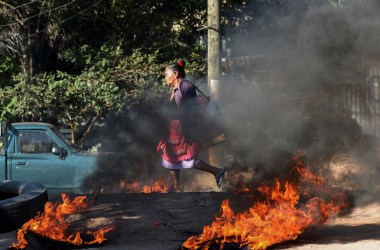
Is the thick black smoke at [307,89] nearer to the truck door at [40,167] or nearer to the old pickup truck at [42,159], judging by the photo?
the old pickup truck at [42,159]

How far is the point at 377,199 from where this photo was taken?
7770 mm

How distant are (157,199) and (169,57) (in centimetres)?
798

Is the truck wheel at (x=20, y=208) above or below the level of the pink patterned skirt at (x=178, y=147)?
below

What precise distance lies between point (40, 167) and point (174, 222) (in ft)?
16.9

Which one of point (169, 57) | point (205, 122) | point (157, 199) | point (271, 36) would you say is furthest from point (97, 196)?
point (169, 57)

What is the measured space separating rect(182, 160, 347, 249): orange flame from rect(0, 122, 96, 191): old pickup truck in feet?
16.1

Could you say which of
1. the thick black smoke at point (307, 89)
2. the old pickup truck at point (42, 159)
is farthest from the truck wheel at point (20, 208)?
the old pickup truck at point (42, 159)

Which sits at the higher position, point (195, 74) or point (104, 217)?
point (195, 74)

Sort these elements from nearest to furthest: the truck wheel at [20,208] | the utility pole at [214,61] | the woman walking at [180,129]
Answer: the truck wheel at [20,208], the woman walking at [180,129], the utility pole at [214,61]

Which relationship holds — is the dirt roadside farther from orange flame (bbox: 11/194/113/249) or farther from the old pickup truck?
the old pickup truck

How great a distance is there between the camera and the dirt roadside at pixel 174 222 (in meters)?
6.04

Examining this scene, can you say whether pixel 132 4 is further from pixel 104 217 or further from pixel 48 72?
pixel 104 217

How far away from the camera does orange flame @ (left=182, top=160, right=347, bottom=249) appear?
579 centimetres

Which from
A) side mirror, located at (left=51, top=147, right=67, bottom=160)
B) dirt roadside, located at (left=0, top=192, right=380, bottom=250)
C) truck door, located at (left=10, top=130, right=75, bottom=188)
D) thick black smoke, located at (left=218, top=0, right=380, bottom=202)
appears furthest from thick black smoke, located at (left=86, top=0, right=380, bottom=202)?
dirt roadside, located at (left=0, top=192, right=380, bottom=250)
